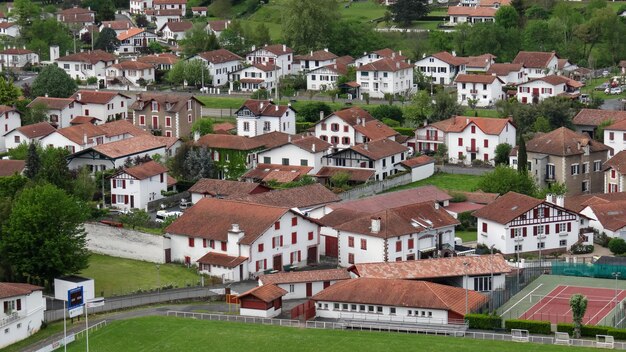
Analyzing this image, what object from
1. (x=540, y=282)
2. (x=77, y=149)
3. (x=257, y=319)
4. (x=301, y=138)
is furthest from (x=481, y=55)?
(x=257, y=319)

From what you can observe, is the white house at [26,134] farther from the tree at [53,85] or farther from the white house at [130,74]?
the white house at [130,74]

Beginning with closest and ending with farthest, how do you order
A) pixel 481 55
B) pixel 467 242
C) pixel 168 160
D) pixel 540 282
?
1. pixel 540 282
2. pixel 467 242
3. pixel 168 160
4. pixel 481 55

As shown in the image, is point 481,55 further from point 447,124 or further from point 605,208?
point 605,208

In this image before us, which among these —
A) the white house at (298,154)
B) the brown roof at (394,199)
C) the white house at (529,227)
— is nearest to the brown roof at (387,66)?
the white house at (298,154)

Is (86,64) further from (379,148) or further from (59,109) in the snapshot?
(379,148)

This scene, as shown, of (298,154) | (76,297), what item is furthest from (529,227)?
(76,297)

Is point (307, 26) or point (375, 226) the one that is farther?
point (307, 26)
